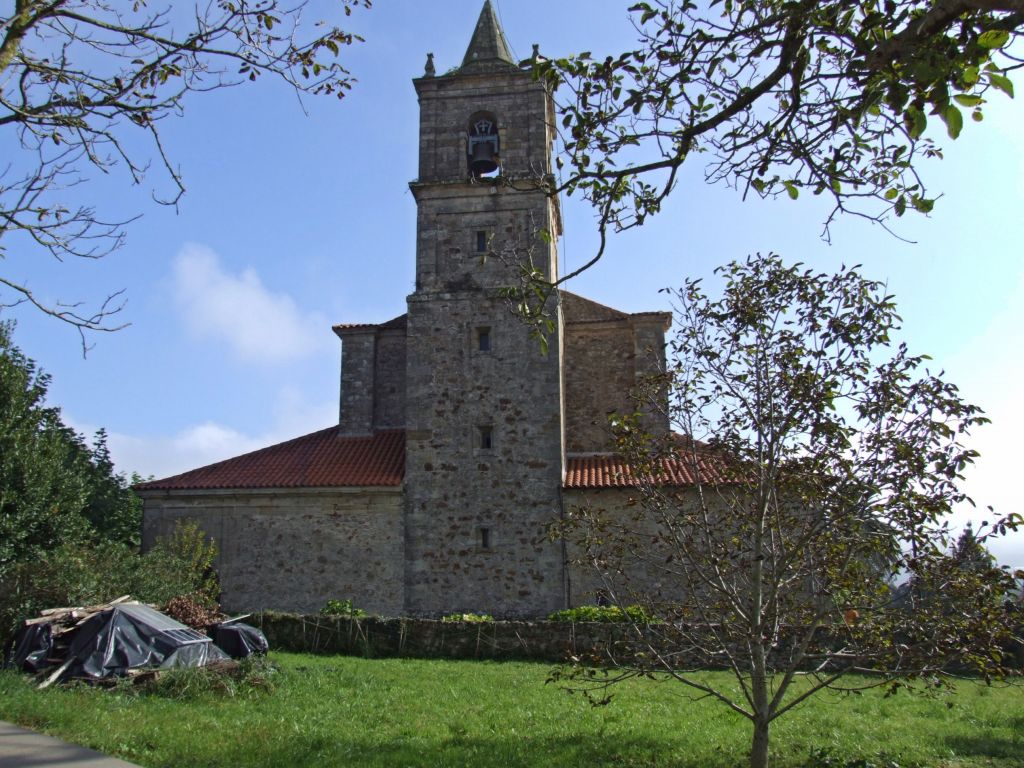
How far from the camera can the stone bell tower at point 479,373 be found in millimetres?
18234

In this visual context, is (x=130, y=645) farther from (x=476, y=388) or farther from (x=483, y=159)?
(x=483, y=159)

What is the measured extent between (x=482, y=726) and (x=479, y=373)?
1141cm

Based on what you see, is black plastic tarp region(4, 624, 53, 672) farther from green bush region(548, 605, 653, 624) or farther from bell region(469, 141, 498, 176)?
bell region(469, 141, 498, 176)

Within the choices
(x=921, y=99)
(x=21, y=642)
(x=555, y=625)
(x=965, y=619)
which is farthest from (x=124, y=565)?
(x=921, y=99)

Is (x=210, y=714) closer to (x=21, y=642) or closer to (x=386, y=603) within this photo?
(x=21, y=642)

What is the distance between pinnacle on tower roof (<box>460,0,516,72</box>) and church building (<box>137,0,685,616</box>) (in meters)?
0.13

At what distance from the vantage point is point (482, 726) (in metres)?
8.83

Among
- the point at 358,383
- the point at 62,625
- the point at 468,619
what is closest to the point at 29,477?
the point at 62,625

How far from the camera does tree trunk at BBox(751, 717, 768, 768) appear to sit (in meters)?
6.90

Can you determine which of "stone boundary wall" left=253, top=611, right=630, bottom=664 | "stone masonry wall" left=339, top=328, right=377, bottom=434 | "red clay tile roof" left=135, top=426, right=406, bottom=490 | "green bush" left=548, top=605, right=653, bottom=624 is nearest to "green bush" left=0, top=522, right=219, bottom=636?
"stone boundary wall" left=253, top=611, right=630, bottom=664

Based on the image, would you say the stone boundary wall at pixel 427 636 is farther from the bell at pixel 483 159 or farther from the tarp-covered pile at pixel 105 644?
the bell at pixel 483 159

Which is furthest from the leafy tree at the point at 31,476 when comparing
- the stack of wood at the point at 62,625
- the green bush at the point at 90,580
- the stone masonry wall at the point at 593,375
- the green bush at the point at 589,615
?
the stone masonry wall at the point at 593,375

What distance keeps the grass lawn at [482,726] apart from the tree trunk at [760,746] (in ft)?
2.37

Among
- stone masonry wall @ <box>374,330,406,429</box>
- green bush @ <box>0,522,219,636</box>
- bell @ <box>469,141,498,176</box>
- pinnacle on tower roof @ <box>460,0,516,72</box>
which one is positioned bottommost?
green bush @ <box>0,522,219,636</box>
